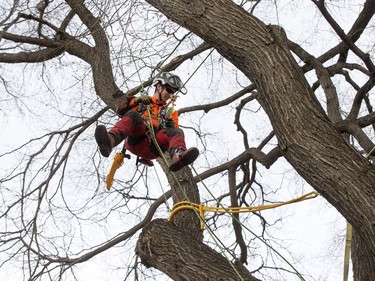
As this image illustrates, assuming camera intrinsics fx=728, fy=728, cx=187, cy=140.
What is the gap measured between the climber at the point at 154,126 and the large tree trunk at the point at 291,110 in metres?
0.73

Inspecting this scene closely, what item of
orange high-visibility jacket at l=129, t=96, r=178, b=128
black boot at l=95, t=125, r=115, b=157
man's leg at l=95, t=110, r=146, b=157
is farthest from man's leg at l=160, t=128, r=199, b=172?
black boot at l=95, t=125, r=115, b=157

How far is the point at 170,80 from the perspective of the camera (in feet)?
17.2

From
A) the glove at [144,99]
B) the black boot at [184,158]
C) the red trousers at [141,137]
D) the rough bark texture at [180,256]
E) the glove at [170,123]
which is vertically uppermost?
the glove at [144,99]

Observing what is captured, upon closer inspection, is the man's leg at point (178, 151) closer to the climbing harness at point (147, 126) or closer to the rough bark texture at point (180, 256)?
the climbing harness at point (147, 126)

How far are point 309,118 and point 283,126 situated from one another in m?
0.14

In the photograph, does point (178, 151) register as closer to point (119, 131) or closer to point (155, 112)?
point (119, 131)

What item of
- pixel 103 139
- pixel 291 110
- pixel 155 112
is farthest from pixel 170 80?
pixel 291 110

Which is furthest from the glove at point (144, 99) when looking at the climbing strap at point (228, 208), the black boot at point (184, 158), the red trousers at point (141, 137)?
the climbing strap at point (228, 208)

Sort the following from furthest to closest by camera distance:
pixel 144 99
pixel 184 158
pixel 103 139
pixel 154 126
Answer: pixel 154 126 < pixel 144 99 < pixel 184 158 < pixel 103 139

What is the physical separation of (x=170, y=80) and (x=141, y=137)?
18.7 inches

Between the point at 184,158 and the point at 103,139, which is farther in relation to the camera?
the point at 184,158

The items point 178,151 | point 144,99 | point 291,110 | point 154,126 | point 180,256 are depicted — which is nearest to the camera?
point 291,110

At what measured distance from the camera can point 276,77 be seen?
396 cm

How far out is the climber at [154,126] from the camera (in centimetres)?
478
